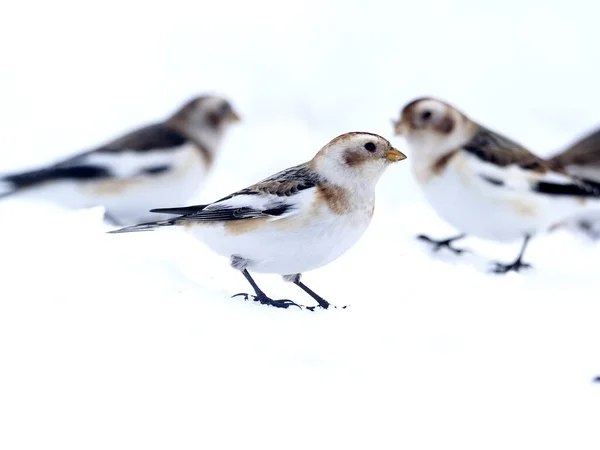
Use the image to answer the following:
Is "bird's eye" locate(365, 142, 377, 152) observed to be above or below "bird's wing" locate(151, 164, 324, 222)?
above

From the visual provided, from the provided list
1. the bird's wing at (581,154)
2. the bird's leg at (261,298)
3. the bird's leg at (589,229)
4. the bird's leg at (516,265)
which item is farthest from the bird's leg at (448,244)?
the bird's leg at (261,298)

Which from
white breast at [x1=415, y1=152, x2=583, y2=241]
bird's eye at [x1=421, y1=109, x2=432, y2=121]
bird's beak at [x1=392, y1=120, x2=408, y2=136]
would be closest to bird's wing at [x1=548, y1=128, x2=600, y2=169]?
white breast at [x1=415, y1=152, x2=583, y2=241]

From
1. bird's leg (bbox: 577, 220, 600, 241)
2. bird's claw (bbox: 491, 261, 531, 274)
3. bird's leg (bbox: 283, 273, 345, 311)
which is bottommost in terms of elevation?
bird's leg (bbox: 577, 220, 600, 241)

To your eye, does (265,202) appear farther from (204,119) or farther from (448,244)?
(204,119)

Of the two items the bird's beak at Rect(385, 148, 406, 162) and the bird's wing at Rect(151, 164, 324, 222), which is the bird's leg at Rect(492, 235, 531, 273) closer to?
the bird's beak at Rect(385, 148, 406, 162)

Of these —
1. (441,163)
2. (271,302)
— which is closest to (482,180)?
(441,163)

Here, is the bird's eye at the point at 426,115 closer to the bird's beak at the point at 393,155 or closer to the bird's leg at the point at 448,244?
the bird's leg at the point at 448,244

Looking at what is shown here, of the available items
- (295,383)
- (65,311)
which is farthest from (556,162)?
(65,311)
